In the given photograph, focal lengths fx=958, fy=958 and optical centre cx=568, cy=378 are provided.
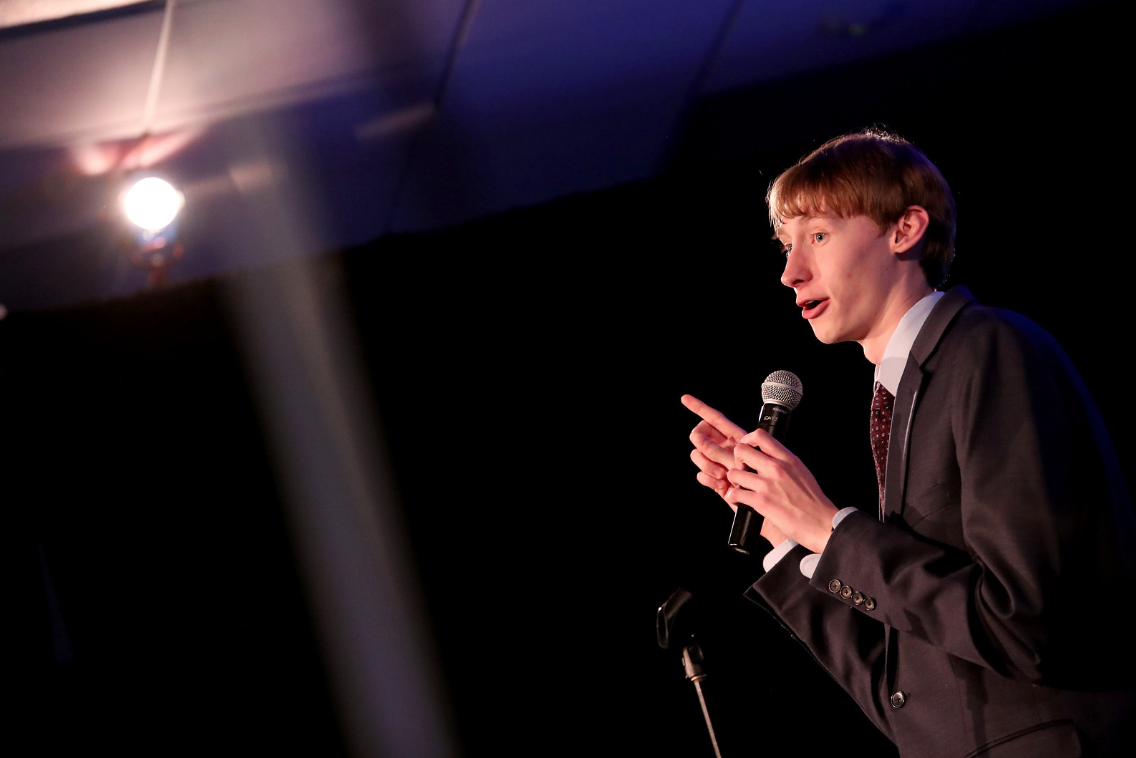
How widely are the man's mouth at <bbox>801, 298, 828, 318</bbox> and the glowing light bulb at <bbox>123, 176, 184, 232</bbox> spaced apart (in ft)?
7.96

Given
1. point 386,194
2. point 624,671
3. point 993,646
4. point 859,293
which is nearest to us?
point 993,646

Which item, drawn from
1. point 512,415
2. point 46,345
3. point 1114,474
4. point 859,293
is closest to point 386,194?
point 512,415

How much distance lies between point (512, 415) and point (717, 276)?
81cm

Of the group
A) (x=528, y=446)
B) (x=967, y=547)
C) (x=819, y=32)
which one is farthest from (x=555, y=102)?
(x=967, y=547)

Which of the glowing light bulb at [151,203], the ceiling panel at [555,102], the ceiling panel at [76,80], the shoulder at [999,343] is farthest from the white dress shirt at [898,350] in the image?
the glowing light bulb at [151,203]

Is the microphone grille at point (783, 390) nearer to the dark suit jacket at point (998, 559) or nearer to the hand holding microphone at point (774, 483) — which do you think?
the hand holding microphone at point (774, 483)

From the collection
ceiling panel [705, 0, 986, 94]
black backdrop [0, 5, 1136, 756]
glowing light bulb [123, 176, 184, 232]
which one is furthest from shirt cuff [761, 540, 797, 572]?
glowing light bulb [123, 176, 184, 232]

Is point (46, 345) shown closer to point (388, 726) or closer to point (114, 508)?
point (114, 508)

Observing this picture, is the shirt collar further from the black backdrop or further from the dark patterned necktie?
the black backdrop

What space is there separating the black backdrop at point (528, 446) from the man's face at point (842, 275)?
1.51 m

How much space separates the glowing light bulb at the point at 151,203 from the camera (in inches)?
125

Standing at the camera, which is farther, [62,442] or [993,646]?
[62,442]

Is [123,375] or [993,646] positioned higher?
[123,375]

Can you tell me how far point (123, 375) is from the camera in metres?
3.13
